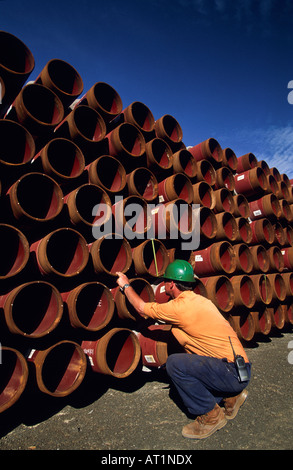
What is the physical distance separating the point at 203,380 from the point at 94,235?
6.32ft

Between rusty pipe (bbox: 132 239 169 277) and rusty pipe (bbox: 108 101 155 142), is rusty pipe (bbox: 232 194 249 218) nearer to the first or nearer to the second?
rusty pipe (bbox: 108 101 155 142)

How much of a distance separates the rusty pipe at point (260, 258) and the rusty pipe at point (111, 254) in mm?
2850

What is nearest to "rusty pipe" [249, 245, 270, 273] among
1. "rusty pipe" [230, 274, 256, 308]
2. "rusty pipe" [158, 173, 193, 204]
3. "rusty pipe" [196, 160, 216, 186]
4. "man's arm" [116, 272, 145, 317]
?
"rusty pipe" [230, 274, 256, 308]

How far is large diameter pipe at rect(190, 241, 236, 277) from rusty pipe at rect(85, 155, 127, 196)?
1712 millimetres

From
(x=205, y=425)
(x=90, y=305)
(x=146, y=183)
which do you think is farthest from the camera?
(x=146, y=183)

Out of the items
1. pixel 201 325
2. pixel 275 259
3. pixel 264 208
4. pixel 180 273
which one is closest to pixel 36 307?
pixel 180 273

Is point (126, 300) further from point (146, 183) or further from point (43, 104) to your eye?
point (43, 104)

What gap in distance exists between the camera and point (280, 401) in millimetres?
2729

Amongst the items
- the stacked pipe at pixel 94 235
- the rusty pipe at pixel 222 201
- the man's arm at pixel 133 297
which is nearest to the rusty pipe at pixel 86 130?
the stacked pipe at pixel 94 235

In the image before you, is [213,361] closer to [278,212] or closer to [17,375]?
[17,375]

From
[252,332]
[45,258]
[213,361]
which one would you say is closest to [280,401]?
[213,361]

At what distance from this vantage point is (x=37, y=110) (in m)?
3.56
